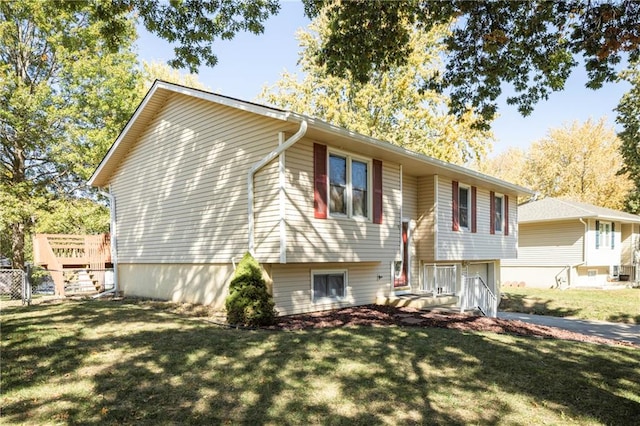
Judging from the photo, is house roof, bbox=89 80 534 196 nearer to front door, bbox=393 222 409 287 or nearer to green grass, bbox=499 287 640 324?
front door, bbox=393 222 409 287

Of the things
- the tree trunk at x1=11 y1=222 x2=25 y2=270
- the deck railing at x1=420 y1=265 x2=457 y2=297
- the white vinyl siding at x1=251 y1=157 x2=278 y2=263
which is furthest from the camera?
the tree trunk at x1=11 y1=222 x2=25 y2=270

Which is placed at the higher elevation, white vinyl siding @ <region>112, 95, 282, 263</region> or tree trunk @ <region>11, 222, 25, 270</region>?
white vinyl siding @ <region>112, 95, 282, 263</region>

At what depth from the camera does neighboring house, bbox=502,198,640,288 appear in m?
22.8

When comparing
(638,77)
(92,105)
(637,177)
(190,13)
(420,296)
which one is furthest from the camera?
(637,177)

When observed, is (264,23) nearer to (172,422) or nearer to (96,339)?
(96,339)

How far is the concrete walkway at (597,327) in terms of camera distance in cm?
1060

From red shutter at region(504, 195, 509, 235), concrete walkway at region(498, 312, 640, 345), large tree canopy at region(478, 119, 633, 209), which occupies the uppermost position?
large tree canopy at region(478, 119, 633, 209)

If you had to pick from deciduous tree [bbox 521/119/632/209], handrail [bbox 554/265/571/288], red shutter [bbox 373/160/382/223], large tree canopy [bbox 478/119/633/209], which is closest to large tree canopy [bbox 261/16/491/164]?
handrail [bbox 554/265/571/288]

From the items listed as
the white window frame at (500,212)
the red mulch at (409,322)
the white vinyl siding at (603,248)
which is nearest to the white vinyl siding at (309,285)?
the red mulch at (409,322)

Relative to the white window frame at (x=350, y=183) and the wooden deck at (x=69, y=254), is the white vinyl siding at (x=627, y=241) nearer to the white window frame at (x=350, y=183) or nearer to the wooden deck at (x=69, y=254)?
the white window frame at (x=350, y=183)

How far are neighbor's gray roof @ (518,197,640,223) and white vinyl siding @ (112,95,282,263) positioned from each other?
20.0 meters

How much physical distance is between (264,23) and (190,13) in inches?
57.1

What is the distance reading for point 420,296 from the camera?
39.6 feet

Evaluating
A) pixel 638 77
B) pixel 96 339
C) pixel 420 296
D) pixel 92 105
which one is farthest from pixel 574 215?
pixel 92 105
